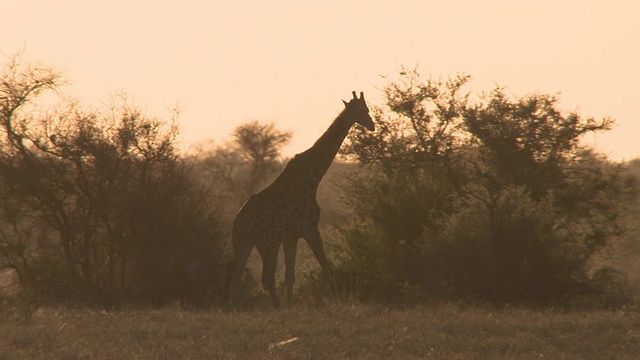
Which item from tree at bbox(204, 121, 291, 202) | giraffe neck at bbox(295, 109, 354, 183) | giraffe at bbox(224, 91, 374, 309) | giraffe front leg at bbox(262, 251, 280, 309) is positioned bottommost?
giraffe front leg at bbox(262, 251, 280, 309)

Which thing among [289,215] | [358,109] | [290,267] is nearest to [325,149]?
[358,109]

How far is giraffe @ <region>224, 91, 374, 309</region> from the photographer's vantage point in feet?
58.7

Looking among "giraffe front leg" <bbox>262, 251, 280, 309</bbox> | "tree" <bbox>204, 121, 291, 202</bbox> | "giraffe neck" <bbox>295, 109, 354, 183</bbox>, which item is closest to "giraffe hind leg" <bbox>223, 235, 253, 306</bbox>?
"giraffe front leg" <bbox>262, 251, 280, 309</bbox>

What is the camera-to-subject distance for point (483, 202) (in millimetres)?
19891

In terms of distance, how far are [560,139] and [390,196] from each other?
4.04 m

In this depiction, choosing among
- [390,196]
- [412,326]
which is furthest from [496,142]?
[412,326]

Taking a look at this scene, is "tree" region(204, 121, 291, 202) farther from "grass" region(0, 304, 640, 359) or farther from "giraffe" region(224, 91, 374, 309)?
"grass" region(0, 304, 640, 359)

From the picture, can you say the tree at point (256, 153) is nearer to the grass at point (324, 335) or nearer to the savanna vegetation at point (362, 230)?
the savanna vegetation at point (362, 230)

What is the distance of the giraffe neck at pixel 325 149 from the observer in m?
19.0

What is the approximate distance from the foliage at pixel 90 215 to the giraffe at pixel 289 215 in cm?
237

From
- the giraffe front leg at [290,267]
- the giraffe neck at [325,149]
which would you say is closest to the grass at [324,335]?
the giraffe front leg at [290,267]

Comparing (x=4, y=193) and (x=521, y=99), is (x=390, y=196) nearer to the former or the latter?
(x=521, y=99)

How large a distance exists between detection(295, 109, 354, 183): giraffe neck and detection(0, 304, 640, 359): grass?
364cm

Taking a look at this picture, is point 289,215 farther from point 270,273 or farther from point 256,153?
point 256,153
